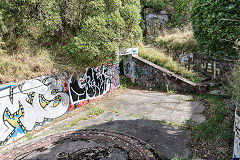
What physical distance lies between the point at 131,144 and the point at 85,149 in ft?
3.67

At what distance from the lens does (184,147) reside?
4.25 metres

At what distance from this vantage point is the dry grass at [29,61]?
5.34 meters

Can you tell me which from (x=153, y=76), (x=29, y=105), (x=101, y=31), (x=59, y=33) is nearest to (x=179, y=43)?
(x=153, y=76)

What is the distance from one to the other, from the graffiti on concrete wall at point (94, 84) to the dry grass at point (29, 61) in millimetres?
626

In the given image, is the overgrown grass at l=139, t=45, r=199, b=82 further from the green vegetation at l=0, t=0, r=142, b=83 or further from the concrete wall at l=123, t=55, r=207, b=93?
the green vegetation at l=0, t=0, r=142, b=83

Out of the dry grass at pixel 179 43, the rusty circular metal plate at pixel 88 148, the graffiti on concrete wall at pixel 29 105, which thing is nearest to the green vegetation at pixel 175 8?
the dry grass at pixel 179 43

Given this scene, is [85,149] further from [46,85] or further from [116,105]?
[116,105]

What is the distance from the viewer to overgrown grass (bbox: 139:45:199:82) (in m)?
8.73

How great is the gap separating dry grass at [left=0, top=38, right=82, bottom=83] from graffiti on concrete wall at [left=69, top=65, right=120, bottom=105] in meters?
0.63

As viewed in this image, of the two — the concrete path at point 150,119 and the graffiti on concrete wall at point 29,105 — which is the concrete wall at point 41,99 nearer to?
the graffiti on concrete wall at point 29,105

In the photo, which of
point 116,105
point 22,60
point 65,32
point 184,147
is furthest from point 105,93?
point 184,147

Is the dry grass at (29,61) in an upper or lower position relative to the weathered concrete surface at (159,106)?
upper

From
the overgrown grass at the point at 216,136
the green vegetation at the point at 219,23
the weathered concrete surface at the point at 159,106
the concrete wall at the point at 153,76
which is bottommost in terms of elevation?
the weathered concrete surface at the point at 159,106

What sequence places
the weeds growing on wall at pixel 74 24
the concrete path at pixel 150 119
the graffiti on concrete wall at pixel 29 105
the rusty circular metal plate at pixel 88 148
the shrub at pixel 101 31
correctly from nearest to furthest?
the rusty circular metal plate at pixel 88 148 < the concrete path at pixel 150 119 < the graffiti on concrete wall at pixel 29 105 < the weeds growing on wall at pixel 74 24 < the shrub at pixel 101 31
